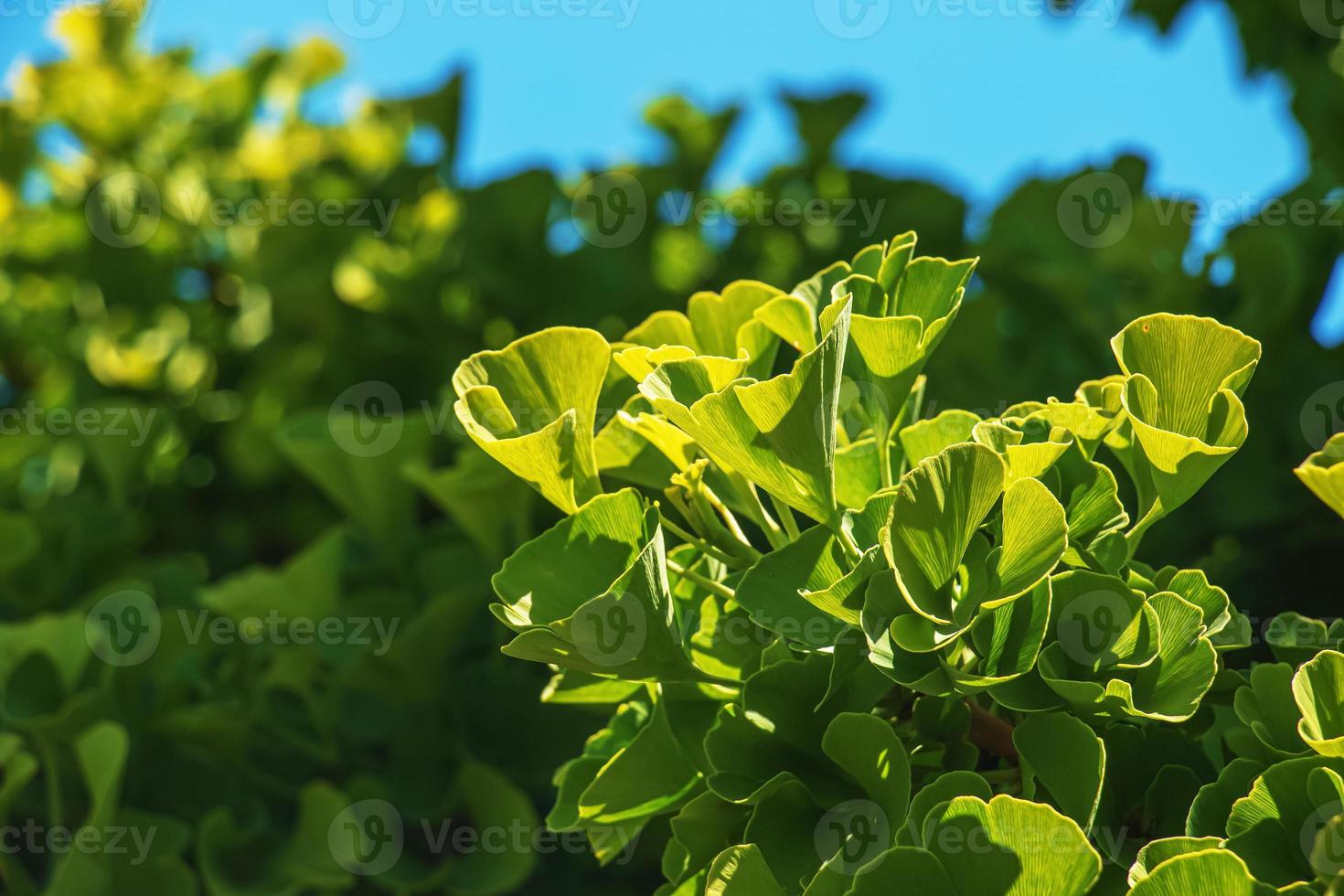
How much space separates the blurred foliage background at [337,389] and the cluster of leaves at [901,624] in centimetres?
29

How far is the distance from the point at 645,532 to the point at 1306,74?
3.27 feet

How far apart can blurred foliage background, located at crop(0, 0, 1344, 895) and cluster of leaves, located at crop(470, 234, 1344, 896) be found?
0.94 feet

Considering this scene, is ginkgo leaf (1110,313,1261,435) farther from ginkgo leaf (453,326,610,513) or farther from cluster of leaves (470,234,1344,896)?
ginkgo leaf (453,326,610,513)

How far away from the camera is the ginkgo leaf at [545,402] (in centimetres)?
57

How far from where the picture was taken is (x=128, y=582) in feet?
4.10

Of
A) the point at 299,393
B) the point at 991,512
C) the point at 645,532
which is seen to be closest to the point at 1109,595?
the point at 991,512

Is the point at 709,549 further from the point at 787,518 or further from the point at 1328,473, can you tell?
the point at 1328,473

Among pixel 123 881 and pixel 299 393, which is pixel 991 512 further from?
pixel 299 393

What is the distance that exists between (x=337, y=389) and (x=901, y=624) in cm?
118

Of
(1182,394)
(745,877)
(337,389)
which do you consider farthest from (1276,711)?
(337,389)

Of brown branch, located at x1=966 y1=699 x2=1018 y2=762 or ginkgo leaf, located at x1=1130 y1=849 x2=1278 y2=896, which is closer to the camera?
ginkgo leaf, located at x1=1130 y1=849 x2=1278 y2=896

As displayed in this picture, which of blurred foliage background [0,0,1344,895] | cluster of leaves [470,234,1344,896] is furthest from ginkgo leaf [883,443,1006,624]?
blurred foliage background [0,0,1344,895]

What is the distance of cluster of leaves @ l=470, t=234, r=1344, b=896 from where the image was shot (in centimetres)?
49

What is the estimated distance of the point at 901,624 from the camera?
0.51 meters
